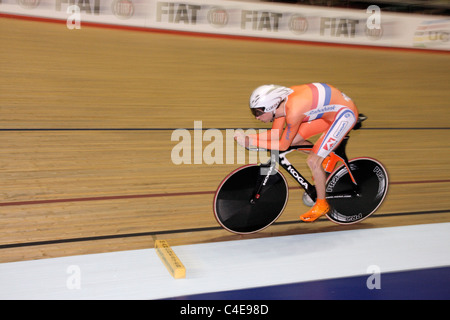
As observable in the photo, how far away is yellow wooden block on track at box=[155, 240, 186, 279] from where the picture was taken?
2.14 meters

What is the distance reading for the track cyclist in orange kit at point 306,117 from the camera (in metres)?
2.35

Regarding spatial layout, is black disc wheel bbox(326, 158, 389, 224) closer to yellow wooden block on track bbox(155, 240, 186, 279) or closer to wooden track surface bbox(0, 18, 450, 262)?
wooden track surface bbox(0, 18, 450, 262)

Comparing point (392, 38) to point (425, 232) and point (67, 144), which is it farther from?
point (67, 144)

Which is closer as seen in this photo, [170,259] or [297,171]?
[170,259]

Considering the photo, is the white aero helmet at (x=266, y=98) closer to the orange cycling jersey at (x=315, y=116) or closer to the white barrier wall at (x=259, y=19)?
the orange cycling jersey at (x=315, y=116)

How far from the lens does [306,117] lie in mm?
2447

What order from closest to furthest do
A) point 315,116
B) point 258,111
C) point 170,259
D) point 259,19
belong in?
point 170,259
point 258,111
point 315,116
point 259,19

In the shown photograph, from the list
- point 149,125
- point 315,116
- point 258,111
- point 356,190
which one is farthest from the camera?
point 149,125

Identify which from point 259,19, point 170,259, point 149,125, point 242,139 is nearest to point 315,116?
point 242,139

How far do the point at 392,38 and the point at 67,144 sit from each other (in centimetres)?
570

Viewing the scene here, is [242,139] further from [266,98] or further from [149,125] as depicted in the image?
[149,125]

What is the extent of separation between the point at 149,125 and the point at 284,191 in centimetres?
176
